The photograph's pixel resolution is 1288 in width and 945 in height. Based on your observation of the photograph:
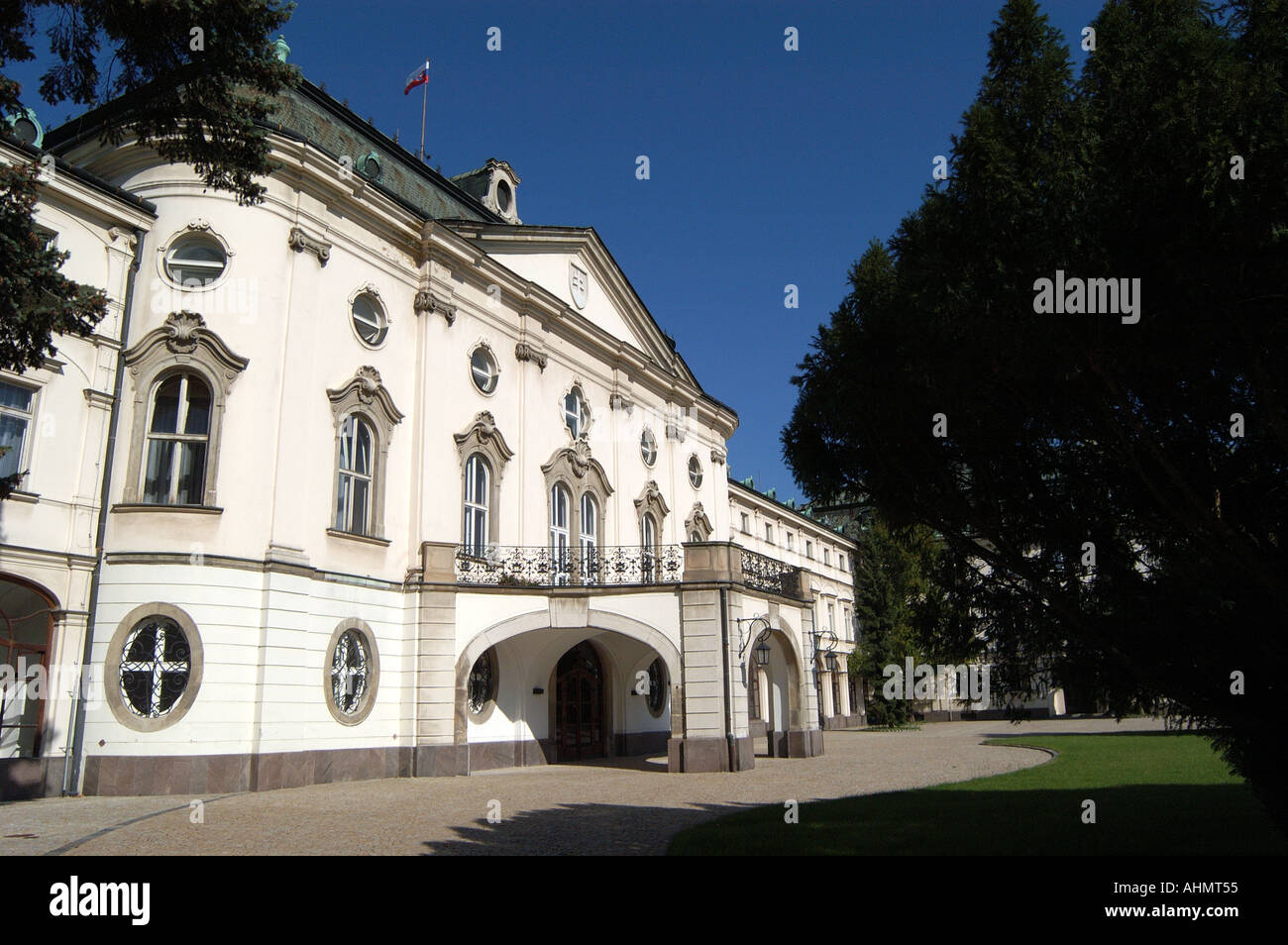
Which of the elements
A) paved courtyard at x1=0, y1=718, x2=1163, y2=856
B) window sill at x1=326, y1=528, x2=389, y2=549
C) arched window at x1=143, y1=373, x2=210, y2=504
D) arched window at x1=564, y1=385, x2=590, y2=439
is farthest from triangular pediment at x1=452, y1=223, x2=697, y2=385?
paved courtyard at x1=0, y1=718, x2=1163, y2=856

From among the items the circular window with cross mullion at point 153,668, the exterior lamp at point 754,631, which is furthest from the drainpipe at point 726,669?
the circular window with cross mullion at point 153,668

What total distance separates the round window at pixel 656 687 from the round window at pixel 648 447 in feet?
20.1

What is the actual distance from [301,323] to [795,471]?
11462 mm

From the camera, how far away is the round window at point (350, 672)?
730 inches

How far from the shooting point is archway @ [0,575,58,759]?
601 inches

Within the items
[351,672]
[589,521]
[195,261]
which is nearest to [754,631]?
[589,521]

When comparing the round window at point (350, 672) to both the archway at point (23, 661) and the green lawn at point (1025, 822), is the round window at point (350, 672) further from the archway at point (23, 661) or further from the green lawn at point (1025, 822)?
the green lawn at point (1025, 822)

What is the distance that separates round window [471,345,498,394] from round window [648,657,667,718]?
9.37 m

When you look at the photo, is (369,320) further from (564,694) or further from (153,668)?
(564,694)

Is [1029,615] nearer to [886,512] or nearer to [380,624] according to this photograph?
[886,512]

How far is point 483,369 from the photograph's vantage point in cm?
2353

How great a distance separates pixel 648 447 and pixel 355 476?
12191 mm
